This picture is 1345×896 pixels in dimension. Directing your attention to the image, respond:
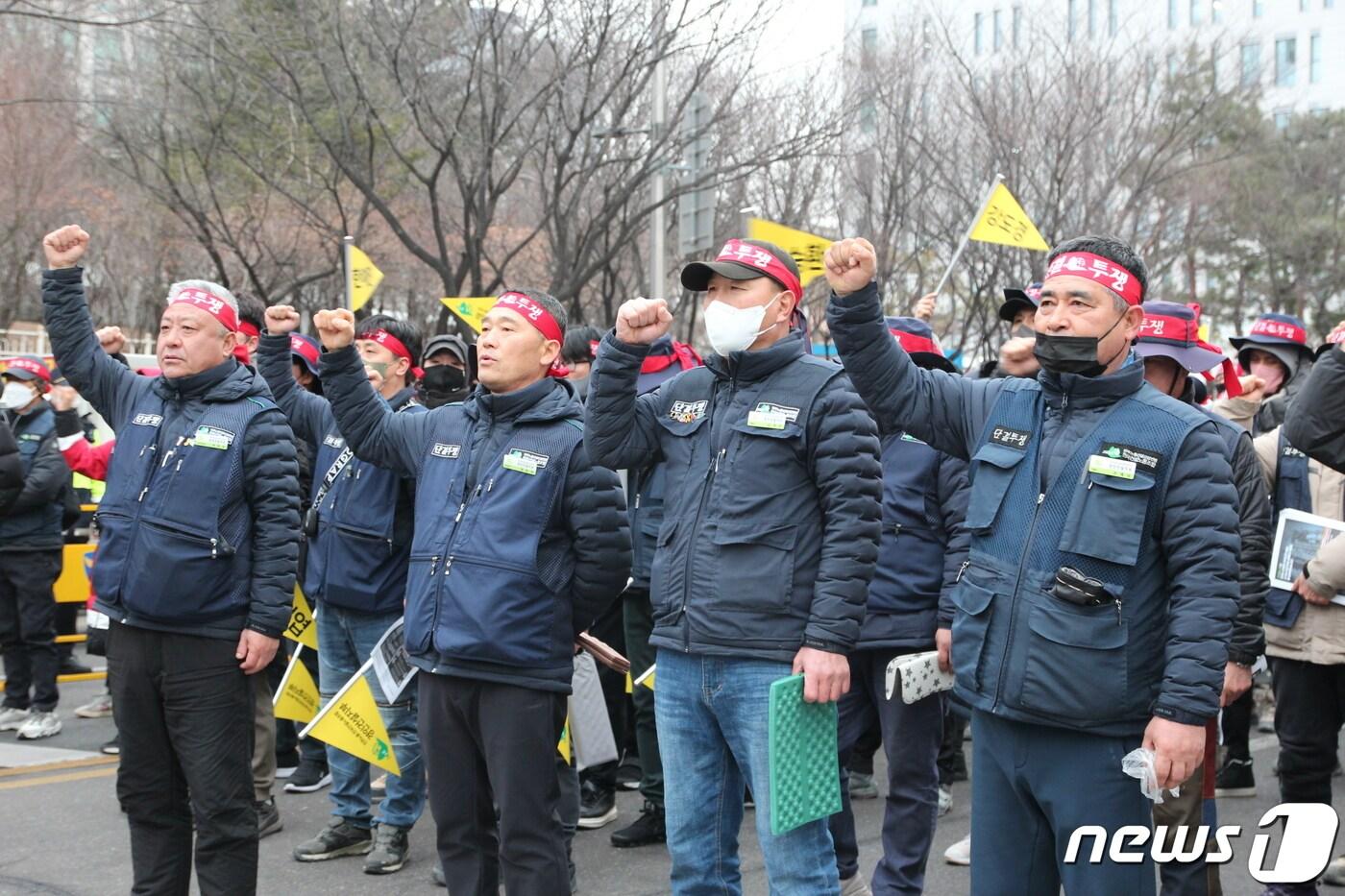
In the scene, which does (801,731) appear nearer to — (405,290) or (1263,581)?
(1263,581)

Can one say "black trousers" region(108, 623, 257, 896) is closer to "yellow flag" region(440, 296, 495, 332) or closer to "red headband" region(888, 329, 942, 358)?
"red headband" region(888, 329, 942, 358)

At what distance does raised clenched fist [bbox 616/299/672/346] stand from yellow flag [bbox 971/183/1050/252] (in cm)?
642

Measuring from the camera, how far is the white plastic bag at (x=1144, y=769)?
3.50 meters

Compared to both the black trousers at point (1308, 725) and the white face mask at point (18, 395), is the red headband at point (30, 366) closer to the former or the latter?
the white face mask at point (18, 395)

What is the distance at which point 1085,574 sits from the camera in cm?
361

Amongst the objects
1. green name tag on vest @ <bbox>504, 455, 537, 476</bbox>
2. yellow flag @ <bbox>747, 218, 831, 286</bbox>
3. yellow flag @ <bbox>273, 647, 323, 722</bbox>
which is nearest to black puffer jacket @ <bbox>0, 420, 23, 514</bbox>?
yellow flag @ <bbox>273, 647, 323, 722</bbox>

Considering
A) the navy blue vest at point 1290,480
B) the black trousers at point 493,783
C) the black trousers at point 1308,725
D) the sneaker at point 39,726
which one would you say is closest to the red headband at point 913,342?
the navy blue vest at point 1290,480

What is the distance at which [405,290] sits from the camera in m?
29.9

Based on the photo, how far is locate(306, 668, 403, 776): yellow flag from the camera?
5746 mm

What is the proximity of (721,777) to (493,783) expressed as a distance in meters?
0.74

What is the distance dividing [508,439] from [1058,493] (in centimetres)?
193

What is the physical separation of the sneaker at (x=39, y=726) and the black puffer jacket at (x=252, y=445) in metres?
4.17

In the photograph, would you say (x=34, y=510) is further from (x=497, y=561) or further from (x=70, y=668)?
(x=497, y=561)

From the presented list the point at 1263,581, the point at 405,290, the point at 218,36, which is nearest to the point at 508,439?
the point at 1263,581
